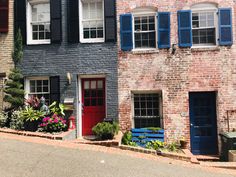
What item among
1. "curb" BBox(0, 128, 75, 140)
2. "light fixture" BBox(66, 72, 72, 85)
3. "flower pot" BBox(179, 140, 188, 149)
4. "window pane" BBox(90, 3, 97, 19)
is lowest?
"flower pot" BBox(179, 140, 188, 149)

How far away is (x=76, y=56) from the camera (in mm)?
9984

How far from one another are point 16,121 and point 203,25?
8.35m

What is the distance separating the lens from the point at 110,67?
32.3 ft

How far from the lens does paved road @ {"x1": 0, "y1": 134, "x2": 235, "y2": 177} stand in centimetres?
527

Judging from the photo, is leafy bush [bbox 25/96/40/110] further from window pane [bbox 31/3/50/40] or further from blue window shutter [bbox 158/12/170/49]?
blue window shutter [bbox 158/12/170/49]

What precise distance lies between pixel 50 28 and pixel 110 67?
306 centimetres

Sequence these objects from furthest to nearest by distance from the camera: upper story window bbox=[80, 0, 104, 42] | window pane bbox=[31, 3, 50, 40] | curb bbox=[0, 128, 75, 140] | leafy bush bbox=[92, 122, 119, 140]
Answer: window pane bbox=[31, 3, 50, 40], upper story window bbox=[80, 0, 104, 42], leafy bush bbox=[92, 122, 119, 140], curb bbox=[0, 128, 75, 140]

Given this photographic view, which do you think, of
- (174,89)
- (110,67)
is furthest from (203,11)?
(110,67)

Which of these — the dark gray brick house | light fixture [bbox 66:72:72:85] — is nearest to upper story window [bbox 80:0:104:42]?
the dark gray brick house

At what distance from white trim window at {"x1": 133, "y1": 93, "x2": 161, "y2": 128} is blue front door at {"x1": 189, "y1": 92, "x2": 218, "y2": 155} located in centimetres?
135

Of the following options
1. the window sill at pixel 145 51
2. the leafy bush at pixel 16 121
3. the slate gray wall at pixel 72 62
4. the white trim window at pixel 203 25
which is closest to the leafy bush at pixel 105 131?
the slate gray wall at pixel 72 62

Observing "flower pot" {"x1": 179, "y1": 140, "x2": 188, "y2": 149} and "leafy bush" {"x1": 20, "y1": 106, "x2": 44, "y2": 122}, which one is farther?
"flower pot" {"x1": 179, "y1": 140, "x2": 188, "y2": 149}

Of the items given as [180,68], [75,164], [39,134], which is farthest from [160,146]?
[39,134]

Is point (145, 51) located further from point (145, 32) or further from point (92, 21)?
point (92, 21)
